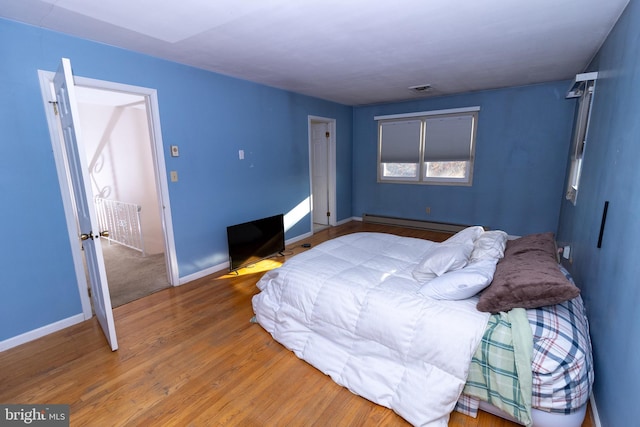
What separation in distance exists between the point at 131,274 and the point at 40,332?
1.26m

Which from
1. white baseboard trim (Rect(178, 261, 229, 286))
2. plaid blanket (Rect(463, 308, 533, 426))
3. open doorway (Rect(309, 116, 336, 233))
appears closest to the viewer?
plaid blanket (Rect(463, 308, 533, 426))

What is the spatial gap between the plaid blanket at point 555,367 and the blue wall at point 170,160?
3027 mm

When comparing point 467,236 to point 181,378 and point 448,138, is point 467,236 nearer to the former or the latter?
point 181,378

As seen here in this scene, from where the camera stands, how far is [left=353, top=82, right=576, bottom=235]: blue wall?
4105 mm

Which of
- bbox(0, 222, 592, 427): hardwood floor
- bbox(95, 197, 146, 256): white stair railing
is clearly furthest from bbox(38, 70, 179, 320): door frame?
bbox(95, 197, 146, 256): white stair railing

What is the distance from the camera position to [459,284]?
1626mm

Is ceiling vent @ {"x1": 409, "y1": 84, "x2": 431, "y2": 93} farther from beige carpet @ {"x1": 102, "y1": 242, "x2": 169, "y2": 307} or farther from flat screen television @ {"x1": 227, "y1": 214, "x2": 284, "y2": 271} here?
beige carpet @ {"x1": 102, "y1": 242, "x2": 169, "y2": 307}

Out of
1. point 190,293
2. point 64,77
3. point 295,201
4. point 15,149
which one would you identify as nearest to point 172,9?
point 64,77

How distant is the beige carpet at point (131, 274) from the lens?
3037 millimetres

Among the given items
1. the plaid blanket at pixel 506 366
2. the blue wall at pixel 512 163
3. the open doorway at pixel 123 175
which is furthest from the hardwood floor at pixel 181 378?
the blue wall at pixel 512 163

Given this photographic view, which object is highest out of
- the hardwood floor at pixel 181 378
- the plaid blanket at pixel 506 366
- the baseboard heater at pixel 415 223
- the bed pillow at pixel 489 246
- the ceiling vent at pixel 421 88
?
the ceiling vent at pixel 421 88

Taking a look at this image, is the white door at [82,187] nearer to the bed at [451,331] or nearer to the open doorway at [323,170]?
the bed at [451,331]

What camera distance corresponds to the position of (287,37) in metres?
2.34

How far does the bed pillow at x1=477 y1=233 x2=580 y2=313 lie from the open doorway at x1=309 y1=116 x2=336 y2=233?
3.87m
